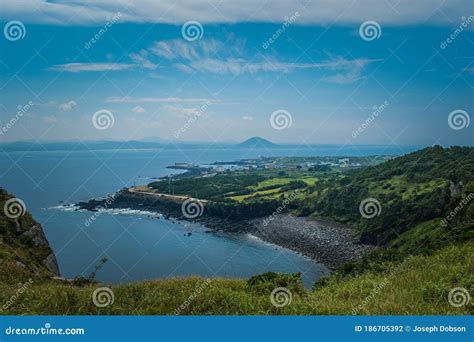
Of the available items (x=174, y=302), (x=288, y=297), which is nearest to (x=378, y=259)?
(x=288, y=297)

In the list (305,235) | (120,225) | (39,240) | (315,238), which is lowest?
(120,225)

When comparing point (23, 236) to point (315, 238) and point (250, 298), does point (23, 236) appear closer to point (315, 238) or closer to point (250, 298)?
point (250, 298)

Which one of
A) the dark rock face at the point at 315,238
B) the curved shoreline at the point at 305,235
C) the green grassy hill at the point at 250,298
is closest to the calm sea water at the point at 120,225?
the curved shoreline at the point at 305,235

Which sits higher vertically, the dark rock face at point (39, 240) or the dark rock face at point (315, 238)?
the dark rock face at point (315, 238)

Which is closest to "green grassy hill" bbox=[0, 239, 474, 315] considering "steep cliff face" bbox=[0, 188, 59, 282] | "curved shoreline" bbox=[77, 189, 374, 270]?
"steep cliff face" bbox=[0, 188, 59, 282]

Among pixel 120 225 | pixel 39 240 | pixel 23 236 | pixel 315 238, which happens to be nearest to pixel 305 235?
pixel 315 238

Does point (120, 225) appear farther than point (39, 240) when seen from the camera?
Yes

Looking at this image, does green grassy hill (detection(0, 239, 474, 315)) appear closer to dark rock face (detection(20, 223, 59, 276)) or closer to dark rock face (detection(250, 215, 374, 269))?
dark rock face (detection(20, 223, 59, 276))

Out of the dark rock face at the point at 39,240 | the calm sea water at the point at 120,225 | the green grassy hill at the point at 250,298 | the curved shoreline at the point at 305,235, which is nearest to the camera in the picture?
the green grassy hill at the point at 250,298

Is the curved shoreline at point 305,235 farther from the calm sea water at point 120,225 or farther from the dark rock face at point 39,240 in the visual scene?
the dark rock face at point 39,240
